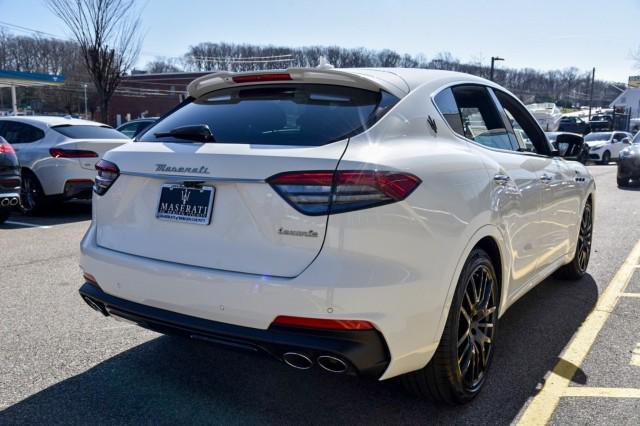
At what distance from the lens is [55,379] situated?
10.2 feet

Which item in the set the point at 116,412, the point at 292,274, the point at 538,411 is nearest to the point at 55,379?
the point at 116,412

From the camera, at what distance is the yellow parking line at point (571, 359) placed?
2842mm

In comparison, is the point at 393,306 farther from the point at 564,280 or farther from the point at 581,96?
the point at 581,96

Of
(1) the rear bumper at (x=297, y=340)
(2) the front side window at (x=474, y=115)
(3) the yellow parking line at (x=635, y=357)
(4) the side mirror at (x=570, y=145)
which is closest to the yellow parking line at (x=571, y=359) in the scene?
(3) the yellow parking line at (x=635, y=357)

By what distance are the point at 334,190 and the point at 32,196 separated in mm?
8076

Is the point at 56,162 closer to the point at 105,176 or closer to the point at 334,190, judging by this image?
the point at 105,176

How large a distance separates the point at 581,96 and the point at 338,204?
140 metres

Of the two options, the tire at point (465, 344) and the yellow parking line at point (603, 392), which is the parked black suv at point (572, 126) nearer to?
the yellow parking line at point (603, 392)

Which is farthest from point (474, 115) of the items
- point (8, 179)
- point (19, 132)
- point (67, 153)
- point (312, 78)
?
point (19, 132)

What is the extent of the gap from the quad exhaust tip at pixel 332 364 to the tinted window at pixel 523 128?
7.60 ft

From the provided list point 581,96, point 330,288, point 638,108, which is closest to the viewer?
point 330,288

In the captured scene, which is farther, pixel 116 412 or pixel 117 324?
pixel 117 324

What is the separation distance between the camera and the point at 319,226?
2.26 metres

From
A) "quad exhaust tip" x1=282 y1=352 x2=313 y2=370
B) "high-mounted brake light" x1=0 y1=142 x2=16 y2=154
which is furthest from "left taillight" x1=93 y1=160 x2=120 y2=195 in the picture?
"high-mounted brake light" x1=0 y1=142 x2=16 y2=154
